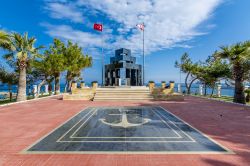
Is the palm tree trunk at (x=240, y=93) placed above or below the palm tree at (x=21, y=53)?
below

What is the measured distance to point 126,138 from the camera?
844cm

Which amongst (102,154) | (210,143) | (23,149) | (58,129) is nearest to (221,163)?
(210,143)

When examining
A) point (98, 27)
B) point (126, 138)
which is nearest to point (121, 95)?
point (98, 27)

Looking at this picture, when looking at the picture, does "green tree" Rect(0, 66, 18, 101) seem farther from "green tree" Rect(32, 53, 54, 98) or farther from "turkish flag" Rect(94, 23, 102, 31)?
"turkish flag" Rect(94, 23, 102, 31)

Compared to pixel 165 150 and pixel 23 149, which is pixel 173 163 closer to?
pixel 165 150

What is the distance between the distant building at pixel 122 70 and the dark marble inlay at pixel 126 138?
26.0 m

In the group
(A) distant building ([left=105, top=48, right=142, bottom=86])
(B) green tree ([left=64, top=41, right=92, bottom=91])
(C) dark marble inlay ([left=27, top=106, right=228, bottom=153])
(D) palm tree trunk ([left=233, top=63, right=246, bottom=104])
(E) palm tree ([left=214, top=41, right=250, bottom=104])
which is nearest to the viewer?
(C) dark marble inlay ([left=27, top=106, right=228, bottom=153])

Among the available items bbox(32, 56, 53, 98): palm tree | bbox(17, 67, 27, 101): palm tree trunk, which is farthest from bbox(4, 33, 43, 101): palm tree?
bbox(32, 56, 53, 98): palm tree

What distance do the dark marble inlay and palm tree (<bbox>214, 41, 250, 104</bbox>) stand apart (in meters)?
12.4

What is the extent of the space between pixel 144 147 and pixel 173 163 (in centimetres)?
157

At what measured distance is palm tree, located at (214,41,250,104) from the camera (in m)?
19.5

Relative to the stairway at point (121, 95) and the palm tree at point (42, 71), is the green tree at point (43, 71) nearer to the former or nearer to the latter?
the palm tree at point (42, 71)

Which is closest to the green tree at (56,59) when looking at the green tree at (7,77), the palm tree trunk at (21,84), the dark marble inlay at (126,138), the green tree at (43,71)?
the green tree at (43,71)

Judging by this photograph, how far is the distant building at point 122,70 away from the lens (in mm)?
37219
